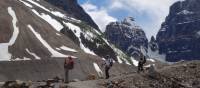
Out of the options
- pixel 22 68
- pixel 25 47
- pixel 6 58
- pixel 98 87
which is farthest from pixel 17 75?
pixel 98 87

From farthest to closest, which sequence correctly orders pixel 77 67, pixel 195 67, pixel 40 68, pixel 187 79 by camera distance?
1. pixel 77 67
2. pixel 40 68
3. pixel 195 67
4. pixel 187 79

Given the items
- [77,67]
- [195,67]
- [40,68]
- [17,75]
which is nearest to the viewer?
[195,67]

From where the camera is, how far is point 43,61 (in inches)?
7347

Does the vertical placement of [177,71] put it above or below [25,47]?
below

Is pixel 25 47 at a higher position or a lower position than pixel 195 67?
higher

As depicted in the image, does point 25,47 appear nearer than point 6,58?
No

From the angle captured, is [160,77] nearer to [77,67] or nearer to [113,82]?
[113,82]

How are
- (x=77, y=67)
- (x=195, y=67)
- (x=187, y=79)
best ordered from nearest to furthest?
(x=187, y=79)
(x=195, y=67)
(x=77, y=67)

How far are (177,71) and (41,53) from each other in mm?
151920

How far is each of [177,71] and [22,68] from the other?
13027cm

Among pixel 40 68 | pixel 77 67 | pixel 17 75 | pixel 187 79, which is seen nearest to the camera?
pixel 187 79

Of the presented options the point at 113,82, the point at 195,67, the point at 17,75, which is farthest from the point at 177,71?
the point at 17,75

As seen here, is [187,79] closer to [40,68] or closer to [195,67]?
[195,67]

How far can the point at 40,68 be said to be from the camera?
592 feet
